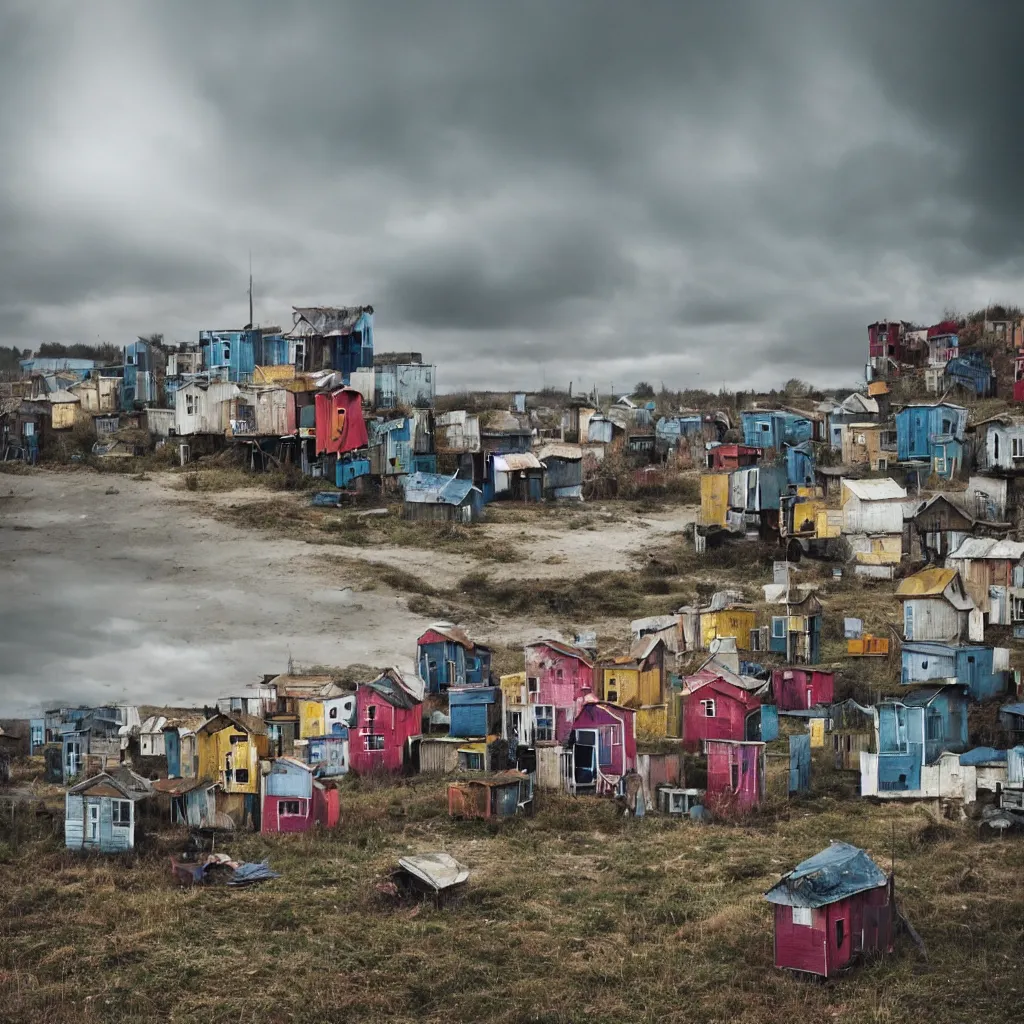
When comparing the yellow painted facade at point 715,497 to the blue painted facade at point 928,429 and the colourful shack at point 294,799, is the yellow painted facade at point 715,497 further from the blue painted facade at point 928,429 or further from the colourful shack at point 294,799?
the colourful shack at point 294,799

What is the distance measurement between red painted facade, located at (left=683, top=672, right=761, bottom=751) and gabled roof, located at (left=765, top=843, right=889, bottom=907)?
10.4 meters

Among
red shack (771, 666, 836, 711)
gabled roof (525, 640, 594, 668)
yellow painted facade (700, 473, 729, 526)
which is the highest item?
yellow painted facade (700, 473, 729, 526)

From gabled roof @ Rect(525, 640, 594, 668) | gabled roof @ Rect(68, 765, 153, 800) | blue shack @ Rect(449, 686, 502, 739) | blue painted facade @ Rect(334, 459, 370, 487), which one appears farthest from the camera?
blue painted facade @ Rect(334, 459, 370, 487)

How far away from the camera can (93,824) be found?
21578 millimetres

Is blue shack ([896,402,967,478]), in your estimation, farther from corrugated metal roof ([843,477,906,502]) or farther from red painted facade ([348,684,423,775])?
red painted facade ([348,684,423,775])

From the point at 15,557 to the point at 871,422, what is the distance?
4113 cm

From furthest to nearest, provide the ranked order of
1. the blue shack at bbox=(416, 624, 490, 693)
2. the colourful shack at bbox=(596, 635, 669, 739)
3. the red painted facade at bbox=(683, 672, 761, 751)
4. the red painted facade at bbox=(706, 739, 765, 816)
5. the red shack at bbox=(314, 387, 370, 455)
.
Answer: the red shack at bbox=(314, 387, 370, 455) → the blue shack at bbox=(416, 624, 490, 693) → the colourful shack at bbox=(596, 635, 669, 739) → the red painted facade at bbox=(683, 672, 761, 751) → the red painted facade at bbox=(706, 739, 765, 816)

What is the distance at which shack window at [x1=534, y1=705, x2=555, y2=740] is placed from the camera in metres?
26.9

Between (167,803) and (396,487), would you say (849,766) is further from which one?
(396,487)

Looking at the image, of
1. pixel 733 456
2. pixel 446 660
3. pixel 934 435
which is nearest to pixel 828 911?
pixel 446 660

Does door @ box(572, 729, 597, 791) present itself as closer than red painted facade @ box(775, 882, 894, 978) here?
No

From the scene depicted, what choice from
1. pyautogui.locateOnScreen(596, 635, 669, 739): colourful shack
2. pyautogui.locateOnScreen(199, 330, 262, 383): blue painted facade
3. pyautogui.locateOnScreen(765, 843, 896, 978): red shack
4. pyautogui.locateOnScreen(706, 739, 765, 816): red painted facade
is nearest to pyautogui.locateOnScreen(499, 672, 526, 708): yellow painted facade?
pyautogui.locateOnScreen(596, 635, 669, 739): colourful shack

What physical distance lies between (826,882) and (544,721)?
464 inches

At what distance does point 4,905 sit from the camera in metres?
18.9
